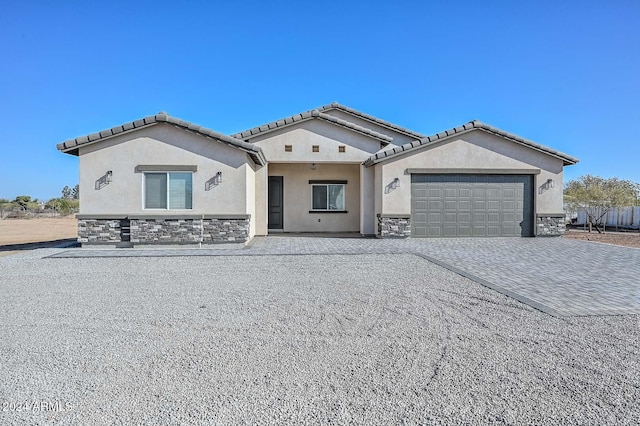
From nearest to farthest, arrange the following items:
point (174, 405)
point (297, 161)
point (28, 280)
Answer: point (174, 405)
point (28, 280)
point (297, 161)

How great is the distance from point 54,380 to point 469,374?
11.7 ft

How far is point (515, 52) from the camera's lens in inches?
565

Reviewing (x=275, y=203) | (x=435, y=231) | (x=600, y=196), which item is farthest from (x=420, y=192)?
(x=600, y=196)

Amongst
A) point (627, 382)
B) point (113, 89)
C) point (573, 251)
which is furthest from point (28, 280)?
point (573, 251)

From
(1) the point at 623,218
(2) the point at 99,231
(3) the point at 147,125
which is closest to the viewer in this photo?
(3) the point at 147,125

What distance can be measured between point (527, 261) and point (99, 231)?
12.8 meters

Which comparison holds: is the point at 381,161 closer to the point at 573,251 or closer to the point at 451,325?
the point at 573,251

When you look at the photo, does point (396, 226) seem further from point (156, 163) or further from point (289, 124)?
point (156, 163)

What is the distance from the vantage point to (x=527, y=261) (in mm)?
9398

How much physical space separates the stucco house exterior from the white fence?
45.3 feet

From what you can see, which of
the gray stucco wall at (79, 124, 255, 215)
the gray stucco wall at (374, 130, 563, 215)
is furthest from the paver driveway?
the gray stucco wall at (374, 130, 563, 215)

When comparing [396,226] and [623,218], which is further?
[623,218]

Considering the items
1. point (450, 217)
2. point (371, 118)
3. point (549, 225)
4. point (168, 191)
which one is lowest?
point (549, 225)

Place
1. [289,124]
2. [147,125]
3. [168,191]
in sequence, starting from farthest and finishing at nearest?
1. [289,124]
2. [168,191]
3. [147,125]
